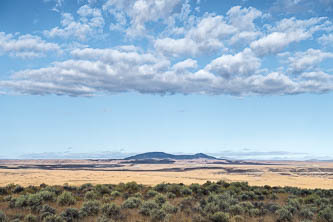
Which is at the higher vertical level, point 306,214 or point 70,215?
point 70,215

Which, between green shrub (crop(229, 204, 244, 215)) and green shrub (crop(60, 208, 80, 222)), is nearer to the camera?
green shrub (crop(60, 208, 80, 222))

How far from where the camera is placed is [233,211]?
13.3m

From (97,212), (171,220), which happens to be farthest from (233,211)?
(97,212)

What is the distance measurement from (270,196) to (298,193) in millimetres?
3779

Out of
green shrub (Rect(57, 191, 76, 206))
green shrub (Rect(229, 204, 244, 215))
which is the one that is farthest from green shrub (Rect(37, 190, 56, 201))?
green shrub (Rect(229, 204, 244, 215))

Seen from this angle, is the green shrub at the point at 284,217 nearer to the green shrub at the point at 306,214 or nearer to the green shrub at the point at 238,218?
the green shrub at the point at 306,214

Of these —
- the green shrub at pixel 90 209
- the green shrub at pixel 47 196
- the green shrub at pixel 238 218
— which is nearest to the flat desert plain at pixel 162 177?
the green shrub at pixel 47 196

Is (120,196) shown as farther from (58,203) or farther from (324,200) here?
(324,200)

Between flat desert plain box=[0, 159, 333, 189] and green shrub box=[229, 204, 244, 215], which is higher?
green shrub box=[229, 204, 244, 215]

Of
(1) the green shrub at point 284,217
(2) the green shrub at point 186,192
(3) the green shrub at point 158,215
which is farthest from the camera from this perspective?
(2) the green shrub at point 186,192

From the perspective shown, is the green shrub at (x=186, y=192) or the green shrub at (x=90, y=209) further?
the green shrub at (x=186, y=192)

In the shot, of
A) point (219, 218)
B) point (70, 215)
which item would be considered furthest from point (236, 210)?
point (70, 215)

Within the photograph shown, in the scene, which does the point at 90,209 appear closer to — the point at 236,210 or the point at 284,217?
the point at 236,210

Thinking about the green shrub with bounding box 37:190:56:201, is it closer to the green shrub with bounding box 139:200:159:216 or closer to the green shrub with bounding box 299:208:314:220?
the green shrub with bounding box 139:200:159:216
